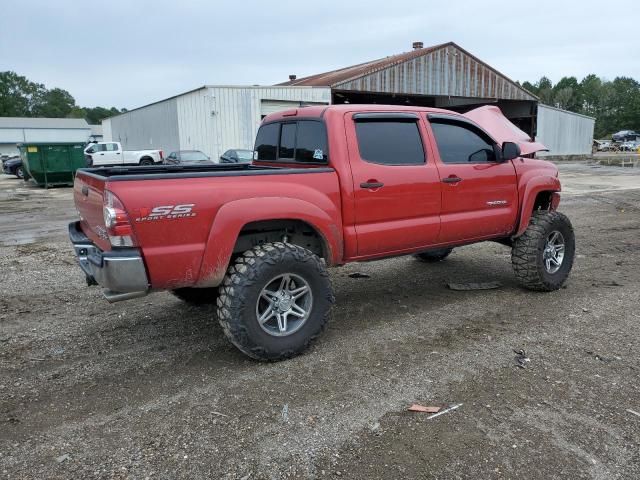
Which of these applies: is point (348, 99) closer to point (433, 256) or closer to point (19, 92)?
point (433, 256)

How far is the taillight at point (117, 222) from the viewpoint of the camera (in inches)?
123

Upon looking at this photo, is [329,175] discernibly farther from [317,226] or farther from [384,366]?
[384,366]

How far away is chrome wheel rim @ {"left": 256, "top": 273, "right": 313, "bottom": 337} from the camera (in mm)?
3754

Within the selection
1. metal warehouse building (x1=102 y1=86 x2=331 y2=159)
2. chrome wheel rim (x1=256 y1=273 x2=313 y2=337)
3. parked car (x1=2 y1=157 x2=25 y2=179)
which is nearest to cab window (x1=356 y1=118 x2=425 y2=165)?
chrome wheel rim (x1=256 y1=273 x2=313 y2=337)

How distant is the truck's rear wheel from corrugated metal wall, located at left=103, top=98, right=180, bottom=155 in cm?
2335

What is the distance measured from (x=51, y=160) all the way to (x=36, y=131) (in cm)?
6782

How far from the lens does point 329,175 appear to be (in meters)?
3.99

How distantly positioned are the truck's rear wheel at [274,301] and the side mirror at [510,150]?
7.93 ft

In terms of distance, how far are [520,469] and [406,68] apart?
26.5 metres

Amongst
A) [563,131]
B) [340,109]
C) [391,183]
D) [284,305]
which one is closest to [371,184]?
[391,183]

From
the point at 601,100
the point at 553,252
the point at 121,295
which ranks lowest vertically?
the point at 553,252

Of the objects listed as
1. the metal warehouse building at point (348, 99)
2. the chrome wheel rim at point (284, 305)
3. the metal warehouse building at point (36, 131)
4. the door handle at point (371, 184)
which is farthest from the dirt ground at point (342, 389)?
the metal warehouse building at point (36, 131)

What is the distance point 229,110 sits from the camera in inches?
910

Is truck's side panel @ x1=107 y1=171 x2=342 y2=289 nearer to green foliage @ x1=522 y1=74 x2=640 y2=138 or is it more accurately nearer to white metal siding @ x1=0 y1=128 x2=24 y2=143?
white metal siding @ x1=0 y1=128 x2=24 y2=143
